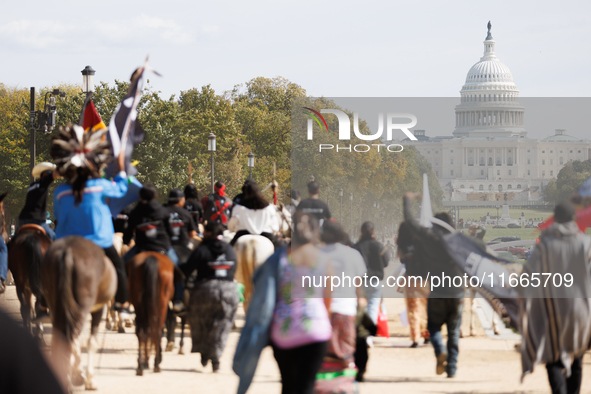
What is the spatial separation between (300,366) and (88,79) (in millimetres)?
15602

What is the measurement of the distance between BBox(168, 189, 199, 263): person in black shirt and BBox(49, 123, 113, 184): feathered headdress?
5.71 feet

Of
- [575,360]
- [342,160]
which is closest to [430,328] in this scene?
[575,360]

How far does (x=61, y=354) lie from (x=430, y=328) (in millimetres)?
3996

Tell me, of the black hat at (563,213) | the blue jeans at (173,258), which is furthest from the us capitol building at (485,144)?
the black hat at (563,213)

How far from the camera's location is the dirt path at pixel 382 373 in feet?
29.6

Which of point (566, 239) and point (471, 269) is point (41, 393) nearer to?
point (566, 239)

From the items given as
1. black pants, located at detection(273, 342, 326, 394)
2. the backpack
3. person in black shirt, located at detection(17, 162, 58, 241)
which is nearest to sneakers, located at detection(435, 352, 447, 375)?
black pants, located at detection(273, 342, 326, 394)

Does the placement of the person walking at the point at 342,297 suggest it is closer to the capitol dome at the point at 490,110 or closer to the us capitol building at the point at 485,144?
the us capitol building at the point at 485,144

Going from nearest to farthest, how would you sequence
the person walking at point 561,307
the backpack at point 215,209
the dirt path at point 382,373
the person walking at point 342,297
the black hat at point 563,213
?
the person walking at point 342,297, the person walking at point 561,307, the black hat at point 563,213, the dirt path at point 382,373, the backpack at point 215,209

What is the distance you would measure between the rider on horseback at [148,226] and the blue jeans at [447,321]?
298cm

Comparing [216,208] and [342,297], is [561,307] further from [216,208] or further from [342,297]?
[216,208]

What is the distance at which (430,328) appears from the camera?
9.73 m

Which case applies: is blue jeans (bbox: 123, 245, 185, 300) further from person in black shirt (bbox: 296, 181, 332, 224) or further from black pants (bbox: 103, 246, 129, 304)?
person in black shirt (bbox: 296, 181, 332, 224)

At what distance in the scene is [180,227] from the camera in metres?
11.0
